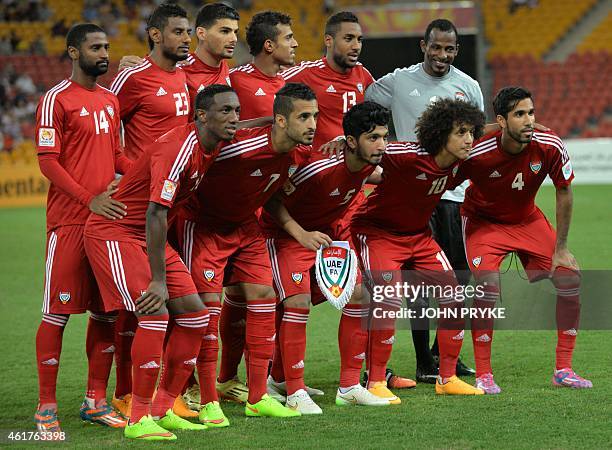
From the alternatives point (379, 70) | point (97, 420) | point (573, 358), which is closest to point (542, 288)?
point (573, 358)

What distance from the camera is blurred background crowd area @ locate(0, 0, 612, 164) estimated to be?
25078 mm

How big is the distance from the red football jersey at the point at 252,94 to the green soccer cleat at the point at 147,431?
2331 mm

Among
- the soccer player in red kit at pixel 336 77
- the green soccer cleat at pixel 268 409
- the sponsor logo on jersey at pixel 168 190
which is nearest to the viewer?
the sponsor logo on jersey at pixel 168 190

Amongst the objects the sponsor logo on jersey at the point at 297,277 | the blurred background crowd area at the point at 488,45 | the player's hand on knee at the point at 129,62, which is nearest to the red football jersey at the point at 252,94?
the player's hand on knee at the point at 129,62

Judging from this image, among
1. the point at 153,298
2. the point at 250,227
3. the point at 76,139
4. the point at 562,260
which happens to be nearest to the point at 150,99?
the point at 76,139

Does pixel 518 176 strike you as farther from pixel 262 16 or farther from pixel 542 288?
pixel 542 288

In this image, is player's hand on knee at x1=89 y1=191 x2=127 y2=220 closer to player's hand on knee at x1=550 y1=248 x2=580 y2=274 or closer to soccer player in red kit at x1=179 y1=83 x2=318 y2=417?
soccer player in red kit at x1=179 y1=83 x2=318 y2=417

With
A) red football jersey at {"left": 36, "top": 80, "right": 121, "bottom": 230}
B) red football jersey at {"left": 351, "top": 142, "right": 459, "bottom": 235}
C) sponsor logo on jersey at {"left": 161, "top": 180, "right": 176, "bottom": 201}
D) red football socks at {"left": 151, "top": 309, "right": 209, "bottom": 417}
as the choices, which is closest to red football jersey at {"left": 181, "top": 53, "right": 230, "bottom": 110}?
red football jersey at {"left": 36, "top": 80, "right": 121, "bottom": 230}

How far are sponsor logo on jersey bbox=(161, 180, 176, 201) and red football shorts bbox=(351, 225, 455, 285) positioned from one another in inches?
70.3

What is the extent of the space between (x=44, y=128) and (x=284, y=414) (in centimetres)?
216

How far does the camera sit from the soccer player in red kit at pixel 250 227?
19.1ft

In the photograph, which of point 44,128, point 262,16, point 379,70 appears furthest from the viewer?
point 379,70

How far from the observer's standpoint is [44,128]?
577 cm

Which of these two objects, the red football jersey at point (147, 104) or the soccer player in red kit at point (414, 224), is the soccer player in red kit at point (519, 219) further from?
the red football jersey at point (147, 104)
